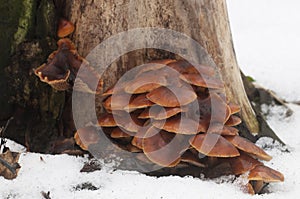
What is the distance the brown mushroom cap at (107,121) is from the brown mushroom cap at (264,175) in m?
0.95

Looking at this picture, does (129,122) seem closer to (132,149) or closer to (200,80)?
(132,149)

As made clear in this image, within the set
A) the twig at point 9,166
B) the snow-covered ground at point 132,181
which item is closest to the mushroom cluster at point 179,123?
the snow-covered ground at point 132,181

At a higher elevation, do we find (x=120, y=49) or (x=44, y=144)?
(x=120, y=49)

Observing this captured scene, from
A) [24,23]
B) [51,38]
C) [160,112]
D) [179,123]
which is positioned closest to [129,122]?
[160,112]

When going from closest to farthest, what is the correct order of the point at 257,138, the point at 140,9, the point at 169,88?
1. the point at 169,88
2. the point at 140,9
3. the point at 257,138

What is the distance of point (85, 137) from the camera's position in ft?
11.5

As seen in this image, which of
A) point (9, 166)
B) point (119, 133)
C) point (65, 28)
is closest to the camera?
point (9, 166)

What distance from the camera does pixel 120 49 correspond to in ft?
12.1

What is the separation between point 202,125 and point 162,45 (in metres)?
0.70

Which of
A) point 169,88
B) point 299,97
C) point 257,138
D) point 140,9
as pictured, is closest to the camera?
point 169,88

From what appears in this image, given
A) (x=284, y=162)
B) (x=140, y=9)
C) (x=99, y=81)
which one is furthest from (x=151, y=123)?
(x=284, y=162)

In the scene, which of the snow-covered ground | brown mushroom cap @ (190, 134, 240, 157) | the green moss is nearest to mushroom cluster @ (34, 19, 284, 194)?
brown mushroom cap @ (190, 134, 240, 157)

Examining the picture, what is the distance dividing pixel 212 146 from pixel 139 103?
53 cm

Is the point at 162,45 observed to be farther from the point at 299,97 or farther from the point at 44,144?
the point at 299,97
